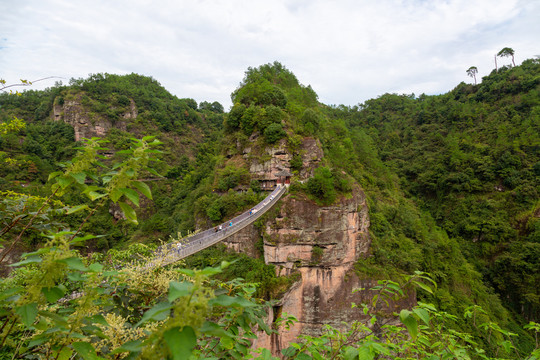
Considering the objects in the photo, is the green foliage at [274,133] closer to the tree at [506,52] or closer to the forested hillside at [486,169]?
the forested hillside at [486,169]

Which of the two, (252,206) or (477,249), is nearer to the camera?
(252,206)

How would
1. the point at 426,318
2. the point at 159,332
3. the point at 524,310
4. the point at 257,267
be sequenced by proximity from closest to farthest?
the point at 159,332 < the point at 426,318 < the point at 257,267 < the point at 524,310

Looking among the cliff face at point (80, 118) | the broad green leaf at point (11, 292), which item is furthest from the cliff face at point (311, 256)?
the cliff face at point (80, 118)

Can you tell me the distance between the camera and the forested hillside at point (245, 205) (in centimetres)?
163

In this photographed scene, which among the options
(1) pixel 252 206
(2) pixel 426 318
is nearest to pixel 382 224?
(1) pixel 252 206

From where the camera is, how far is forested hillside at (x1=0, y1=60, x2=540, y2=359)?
5.36 ft

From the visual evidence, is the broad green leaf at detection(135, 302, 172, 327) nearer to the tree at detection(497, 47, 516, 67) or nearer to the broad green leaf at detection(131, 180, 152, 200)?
the broad green leaf at detection(131, 180, 152, 200)

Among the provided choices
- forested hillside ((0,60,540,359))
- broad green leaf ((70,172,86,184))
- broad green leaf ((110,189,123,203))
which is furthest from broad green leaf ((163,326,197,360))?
broad green leaf ((70,172,86,184))

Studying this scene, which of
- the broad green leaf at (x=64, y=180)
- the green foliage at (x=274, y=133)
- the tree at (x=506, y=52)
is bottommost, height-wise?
the broad green leaf at (x=64, y=180)

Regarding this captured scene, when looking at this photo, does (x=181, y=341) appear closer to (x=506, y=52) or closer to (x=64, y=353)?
(x=64, y=353)

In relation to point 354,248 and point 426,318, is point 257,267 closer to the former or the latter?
point 354,248

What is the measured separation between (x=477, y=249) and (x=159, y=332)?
125 ft

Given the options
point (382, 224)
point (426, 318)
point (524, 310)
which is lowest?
point (524, 310)

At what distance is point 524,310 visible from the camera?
26.4 m
